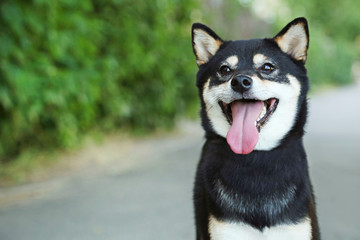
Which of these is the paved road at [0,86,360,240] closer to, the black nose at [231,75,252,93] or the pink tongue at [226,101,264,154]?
the pink tongue at [226,101,264,154]

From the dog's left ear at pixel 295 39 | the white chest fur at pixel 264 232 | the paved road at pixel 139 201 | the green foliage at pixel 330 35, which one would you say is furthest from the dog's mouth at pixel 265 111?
the green foliage at pixel 330 35

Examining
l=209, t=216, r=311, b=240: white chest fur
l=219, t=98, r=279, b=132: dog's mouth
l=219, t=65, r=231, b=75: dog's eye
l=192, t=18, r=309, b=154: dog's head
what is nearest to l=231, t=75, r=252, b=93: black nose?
l=192, t=18, r=309, b=154: dog's head

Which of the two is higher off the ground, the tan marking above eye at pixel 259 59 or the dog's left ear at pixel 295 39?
the dog's left ear at pixel 295 39

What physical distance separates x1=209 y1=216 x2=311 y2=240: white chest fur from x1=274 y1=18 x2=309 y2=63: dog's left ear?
1039mm

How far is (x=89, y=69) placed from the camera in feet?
22.3

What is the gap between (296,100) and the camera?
9.19ft

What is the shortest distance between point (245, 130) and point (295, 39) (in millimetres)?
687

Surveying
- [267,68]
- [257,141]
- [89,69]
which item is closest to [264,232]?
[257,141]

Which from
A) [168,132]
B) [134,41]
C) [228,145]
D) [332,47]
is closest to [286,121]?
[228,145]

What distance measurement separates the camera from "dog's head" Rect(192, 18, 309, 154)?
2.66m

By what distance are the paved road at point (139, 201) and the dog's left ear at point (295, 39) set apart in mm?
2194

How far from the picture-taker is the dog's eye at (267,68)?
2803mm

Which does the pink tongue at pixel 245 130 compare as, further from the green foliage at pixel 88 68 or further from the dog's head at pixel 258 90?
the green foliage at pixel 88 68

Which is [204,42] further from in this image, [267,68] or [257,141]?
[257,141]
